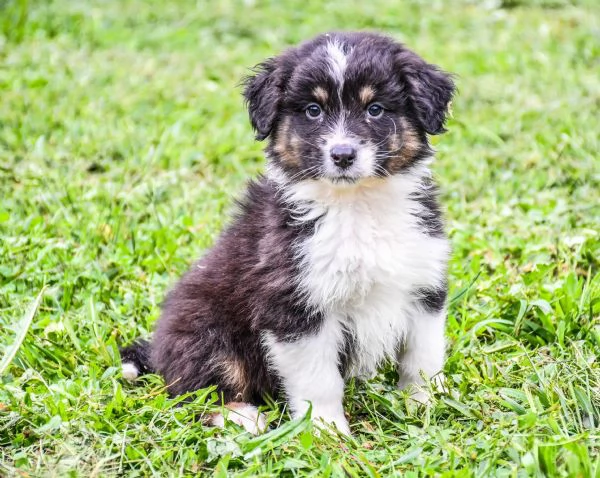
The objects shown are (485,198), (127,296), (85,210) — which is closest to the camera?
(127,296)

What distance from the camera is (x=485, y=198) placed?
21.8ft

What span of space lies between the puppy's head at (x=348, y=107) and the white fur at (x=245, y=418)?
3.85 ft

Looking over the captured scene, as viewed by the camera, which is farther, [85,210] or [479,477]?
[85,210]

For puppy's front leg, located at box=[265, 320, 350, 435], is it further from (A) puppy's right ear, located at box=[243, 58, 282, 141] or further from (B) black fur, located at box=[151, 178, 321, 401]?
(A) puppy's right ear, located at box=[243, 58, 282, 141]

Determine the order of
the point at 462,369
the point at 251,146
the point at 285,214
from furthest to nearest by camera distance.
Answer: the point at 251,146
the point at 462,369
the point at 285,214

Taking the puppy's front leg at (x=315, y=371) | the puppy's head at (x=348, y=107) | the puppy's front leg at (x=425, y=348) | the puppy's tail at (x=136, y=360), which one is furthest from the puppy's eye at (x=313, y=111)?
the puppy's tail at (x=136, y=360)

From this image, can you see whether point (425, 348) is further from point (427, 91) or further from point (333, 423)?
point (427, 91)

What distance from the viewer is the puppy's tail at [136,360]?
4502mm

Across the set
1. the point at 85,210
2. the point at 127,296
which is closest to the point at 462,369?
the point at 127,296

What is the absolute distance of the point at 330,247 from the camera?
396 centimetres

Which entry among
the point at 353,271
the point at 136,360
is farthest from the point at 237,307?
the point at 136,360

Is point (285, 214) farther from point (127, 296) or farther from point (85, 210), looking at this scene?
point (85, 210)

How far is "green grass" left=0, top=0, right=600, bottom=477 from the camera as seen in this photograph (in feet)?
12.2

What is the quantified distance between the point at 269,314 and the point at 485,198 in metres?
3.17
